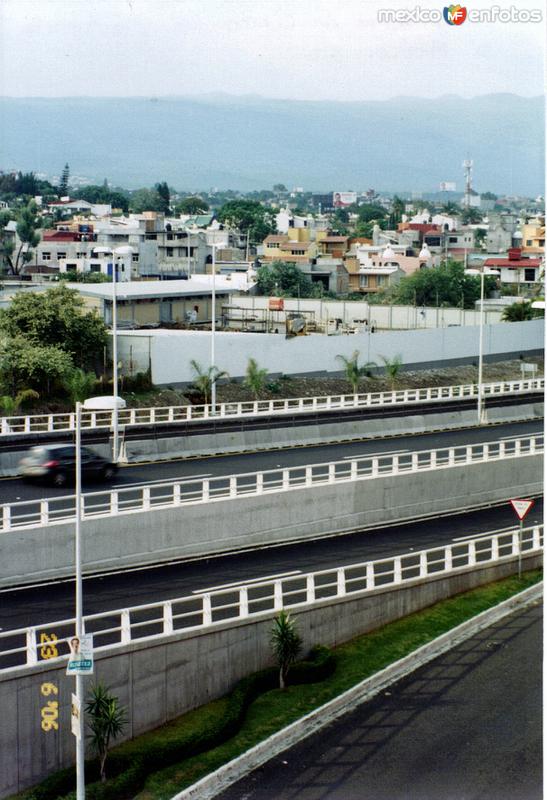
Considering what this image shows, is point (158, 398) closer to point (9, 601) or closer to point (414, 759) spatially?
point (9, 601)

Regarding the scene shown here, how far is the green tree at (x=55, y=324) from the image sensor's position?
5625 centimetres

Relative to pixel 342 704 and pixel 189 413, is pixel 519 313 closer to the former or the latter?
pixel 189 413

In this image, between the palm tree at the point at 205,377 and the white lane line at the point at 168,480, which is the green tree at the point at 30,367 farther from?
the white lane line at the point at 168,480

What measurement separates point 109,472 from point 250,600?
12.2 m

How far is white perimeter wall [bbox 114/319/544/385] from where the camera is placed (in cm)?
5916

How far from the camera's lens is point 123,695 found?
23.1 metres

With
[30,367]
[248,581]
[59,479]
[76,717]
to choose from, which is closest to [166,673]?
[76,717]

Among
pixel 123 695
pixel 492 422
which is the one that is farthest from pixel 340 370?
pixel 123 695

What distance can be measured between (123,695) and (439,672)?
661 cm

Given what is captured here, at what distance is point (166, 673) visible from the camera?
23984 mm

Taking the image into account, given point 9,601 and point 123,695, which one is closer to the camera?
point 123,695

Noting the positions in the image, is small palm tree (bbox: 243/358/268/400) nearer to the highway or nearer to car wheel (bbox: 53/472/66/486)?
the highway

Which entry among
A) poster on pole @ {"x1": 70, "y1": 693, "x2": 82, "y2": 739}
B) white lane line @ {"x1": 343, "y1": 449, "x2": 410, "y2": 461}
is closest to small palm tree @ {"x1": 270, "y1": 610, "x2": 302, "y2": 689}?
poster on pole @ {"x1": 70, "y1": 693, "x2": 82, "y2": 739}

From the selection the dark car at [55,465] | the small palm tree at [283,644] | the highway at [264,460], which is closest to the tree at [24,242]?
the highway at [264,460]
